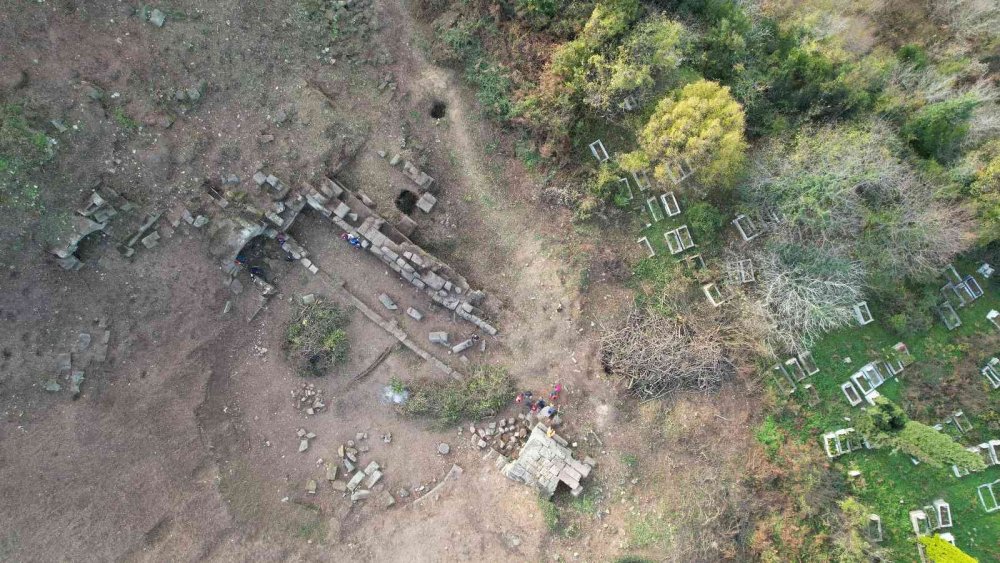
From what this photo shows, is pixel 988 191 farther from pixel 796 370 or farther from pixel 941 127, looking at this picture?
pixel 796 370

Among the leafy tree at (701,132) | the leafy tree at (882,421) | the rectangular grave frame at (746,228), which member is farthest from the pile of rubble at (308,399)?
the leafy tree at (882,421)

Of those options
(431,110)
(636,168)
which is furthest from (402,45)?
(636,168)

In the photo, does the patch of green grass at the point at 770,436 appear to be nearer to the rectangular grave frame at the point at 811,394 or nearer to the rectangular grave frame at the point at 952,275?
the rectangular grave frame at the point at 811,394

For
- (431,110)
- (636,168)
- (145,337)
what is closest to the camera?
(145,337)

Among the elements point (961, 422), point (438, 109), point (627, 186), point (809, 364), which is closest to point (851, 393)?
point (809, 364)

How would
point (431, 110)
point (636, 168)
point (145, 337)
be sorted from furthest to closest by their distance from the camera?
1. point (431, 110)
2. point (636, 168)
3. point (145, 337)

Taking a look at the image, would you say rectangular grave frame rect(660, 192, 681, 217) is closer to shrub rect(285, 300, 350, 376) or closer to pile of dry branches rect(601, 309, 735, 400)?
pile of dry branches rect(601, 309, 735, 400)

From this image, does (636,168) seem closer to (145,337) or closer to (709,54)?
(709,54)
